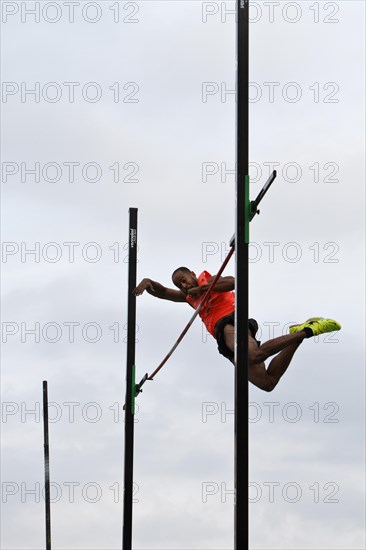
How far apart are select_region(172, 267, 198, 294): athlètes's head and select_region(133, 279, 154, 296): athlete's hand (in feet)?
1.44

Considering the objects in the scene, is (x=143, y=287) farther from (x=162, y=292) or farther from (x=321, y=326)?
(x=321, y=326)

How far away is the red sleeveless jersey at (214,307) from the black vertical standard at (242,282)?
2521 millimetres

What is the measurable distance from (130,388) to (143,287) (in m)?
2.64

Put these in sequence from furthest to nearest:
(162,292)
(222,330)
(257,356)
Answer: (162,292) → (222,330) → (257,356)

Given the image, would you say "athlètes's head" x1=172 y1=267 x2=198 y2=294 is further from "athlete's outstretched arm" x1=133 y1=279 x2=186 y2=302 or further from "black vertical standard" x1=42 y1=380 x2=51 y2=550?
"black vertical standard" x1=42 y1=380 x2=51 y2=550

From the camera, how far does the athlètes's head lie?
11.7 metres

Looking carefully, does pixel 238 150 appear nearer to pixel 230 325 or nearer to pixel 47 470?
pixel 230 325

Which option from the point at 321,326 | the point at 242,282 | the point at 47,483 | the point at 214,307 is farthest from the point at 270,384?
the point at 47,483

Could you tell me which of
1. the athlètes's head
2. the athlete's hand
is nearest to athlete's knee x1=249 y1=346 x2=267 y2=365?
the athlètes's head

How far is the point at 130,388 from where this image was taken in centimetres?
1434

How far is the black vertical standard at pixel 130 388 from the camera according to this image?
14.2 metres

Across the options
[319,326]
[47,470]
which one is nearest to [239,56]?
[319,326]

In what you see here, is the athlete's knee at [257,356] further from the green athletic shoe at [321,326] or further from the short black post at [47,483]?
the short black post at [47,483]

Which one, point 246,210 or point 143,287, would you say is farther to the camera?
point 143,287
